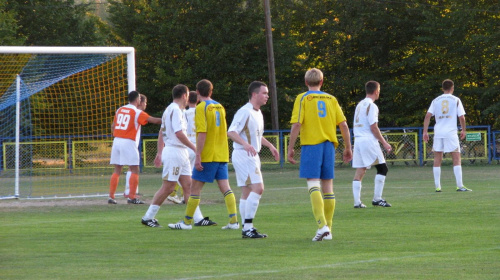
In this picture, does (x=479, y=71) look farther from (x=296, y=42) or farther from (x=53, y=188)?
(x=53, y=188)

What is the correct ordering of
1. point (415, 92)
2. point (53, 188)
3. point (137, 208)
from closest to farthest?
point (137, 208) → point (53, 188) → point (415, 92)

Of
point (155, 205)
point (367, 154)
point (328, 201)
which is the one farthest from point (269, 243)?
point (367, 154)

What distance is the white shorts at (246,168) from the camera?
9.77 m

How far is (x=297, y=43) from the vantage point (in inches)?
1785

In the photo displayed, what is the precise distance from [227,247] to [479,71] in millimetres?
36966

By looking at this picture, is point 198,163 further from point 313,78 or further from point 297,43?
point 297,43

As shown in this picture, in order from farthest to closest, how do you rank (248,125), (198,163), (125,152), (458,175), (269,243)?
(458,175) < (125,152) < (198,163) < (248,125) < (269,243)

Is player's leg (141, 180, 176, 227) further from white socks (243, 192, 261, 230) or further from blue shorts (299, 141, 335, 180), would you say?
blue shorts (299, 141, 335, 180)

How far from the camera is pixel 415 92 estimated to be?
41.9 meters

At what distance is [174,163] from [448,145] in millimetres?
7026

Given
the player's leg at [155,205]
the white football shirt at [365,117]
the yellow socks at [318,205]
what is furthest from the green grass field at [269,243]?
the white football shirt at [365,117]

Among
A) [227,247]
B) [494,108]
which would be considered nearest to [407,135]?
[494,108]

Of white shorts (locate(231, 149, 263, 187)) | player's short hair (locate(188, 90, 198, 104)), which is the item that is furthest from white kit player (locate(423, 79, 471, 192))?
white shorts (locate(231, 149, 263, 187))

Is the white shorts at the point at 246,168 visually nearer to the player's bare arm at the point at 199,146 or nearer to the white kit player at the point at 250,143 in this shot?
the white kit player at the point at 250,143
